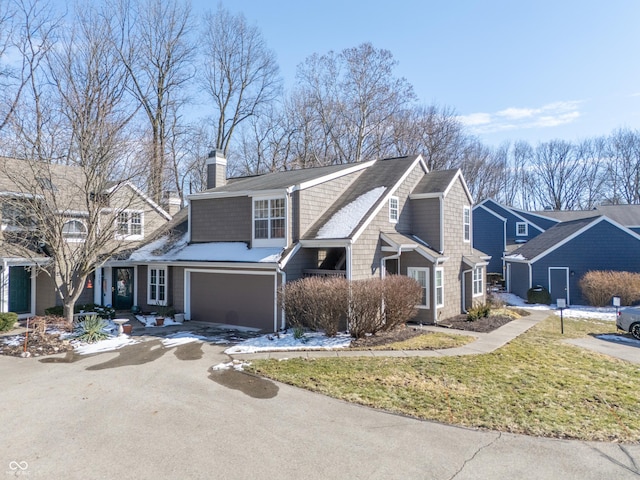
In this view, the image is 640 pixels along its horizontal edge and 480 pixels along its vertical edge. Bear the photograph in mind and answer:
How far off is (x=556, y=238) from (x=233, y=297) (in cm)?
2033

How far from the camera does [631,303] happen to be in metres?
21.1

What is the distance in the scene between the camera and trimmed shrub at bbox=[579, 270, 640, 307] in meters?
21.1

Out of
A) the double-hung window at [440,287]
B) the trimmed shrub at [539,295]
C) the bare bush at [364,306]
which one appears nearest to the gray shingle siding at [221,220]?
the bare bush at [364,306]

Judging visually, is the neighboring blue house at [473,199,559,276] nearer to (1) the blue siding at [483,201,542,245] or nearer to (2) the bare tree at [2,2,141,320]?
(1) the blue siding at [483,201,542,245]

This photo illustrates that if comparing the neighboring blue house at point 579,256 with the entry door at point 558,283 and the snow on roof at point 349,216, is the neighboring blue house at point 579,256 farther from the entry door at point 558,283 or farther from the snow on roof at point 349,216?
the snow on roof at point 349,216

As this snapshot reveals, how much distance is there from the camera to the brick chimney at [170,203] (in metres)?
22.7

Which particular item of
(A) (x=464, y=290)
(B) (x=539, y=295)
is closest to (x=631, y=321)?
(A) (x=464, y=290)

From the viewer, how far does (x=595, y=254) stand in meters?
23.8

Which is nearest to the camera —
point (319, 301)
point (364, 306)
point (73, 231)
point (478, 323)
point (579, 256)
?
point (364, 306)

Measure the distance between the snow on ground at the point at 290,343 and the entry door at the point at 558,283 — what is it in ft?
55.5

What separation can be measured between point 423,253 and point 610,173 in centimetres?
5036

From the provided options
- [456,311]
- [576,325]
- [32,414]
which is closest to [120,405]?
[32,414]

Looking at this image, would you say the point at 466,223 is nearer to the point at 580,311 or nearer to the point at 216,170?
the point at 580,311

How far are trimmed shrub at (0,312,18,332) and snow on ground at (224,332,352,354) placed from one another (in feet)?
28.3
